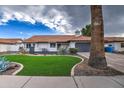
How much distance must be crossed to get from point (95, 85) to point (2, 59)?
13.7 feet

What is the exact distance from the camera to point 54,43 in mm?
22000

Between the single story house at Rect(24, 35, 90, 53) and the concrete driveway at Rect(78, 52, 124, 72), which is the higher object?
the single story house at Rect(24, 35, 90, 53)

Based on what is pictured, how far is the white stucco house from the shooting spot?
40.9 feet

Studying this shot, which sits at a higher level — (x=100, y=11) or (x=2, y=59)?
(x=100, y=11)

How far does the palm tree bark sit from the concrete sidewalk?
4.17ft

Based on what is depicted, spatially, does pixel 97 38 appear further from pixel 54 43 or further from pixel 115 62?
pixel 54 43

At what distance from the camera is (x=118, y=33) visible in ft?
35.4

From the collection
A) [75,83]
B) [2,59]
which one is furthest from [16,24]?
[75,83]

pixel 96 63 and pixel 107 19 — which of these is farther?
pixel 107 19

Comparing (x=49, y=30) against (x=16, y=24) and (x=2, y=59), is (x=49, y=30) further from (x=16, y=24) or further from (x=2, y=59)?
(x=2, y=59)

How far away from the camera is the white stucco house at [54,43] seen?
12.5 metres

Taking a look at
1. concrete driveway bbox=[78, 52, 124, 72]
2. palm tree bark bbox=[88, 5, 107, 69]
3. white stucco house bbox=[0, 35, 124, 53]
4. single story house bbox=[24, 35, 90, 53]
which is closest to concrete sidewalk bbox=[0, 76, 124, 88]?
palm tree bark bbox=[88, 5, 107, 69]

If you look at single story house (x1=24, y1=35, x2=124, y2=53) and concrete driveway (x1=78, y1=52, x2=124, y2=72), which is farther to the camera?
single story house (x1=24, y1=35, x2=124, y2=53)

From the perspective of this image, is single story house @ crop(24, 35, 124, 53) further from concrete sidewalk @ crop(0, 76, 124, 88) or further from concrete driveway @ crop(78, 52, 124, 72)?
concrete sidewalk @ crop(0, 76, 124, 88)
